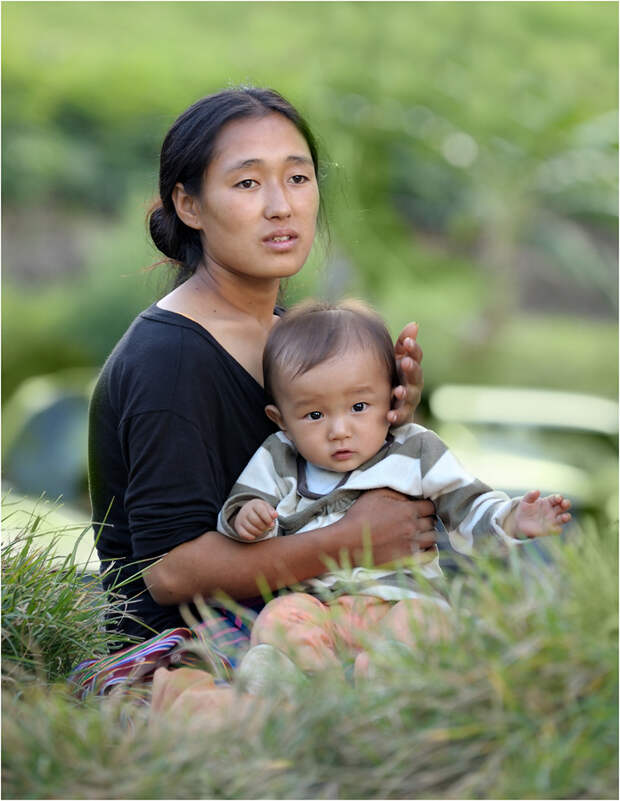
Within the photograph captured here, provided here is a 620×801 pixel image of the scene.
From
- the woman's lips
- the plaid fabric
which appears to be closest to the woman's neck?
the woman's lips

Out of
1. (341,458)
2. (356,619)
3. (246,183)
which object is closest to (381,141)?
(246,183)

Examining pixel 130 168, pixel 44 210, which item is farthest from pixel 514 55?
pixel 44 210

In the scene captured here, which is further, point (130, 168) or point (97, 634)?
point (130, 168)

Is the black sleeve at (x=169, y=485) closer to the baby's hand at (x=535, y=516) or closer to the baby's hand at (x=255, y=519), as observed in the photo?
the baby's hand at (x=255, y=519)

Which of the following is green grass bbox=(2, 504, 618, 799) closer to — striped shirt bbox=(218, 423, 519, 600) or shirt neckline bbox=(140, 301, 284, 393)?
striped shirt bbox=(218, 423, 519, 600)

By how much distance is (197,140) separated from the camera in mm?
2148

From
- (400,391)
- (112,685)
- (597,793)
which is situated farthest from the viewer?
(400,391)

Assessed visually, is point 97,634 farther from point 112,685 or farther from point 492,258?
point 492,258

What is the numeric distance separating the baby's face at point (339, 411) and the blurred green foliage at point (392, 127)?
1017cm

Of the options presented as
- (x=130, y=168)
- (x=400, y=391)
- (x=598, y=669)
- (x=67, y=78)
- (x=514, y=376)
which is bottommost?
(x=514, y=376)

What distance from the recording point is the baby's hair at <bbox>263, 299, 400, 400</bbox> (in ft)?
6.57

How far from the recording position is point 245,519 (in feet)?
6.13

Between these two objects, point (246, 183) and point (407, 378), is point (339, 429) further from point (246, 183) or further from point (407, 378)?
point (246, 183)

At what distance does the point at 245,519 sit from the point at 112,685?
0.35 meters
